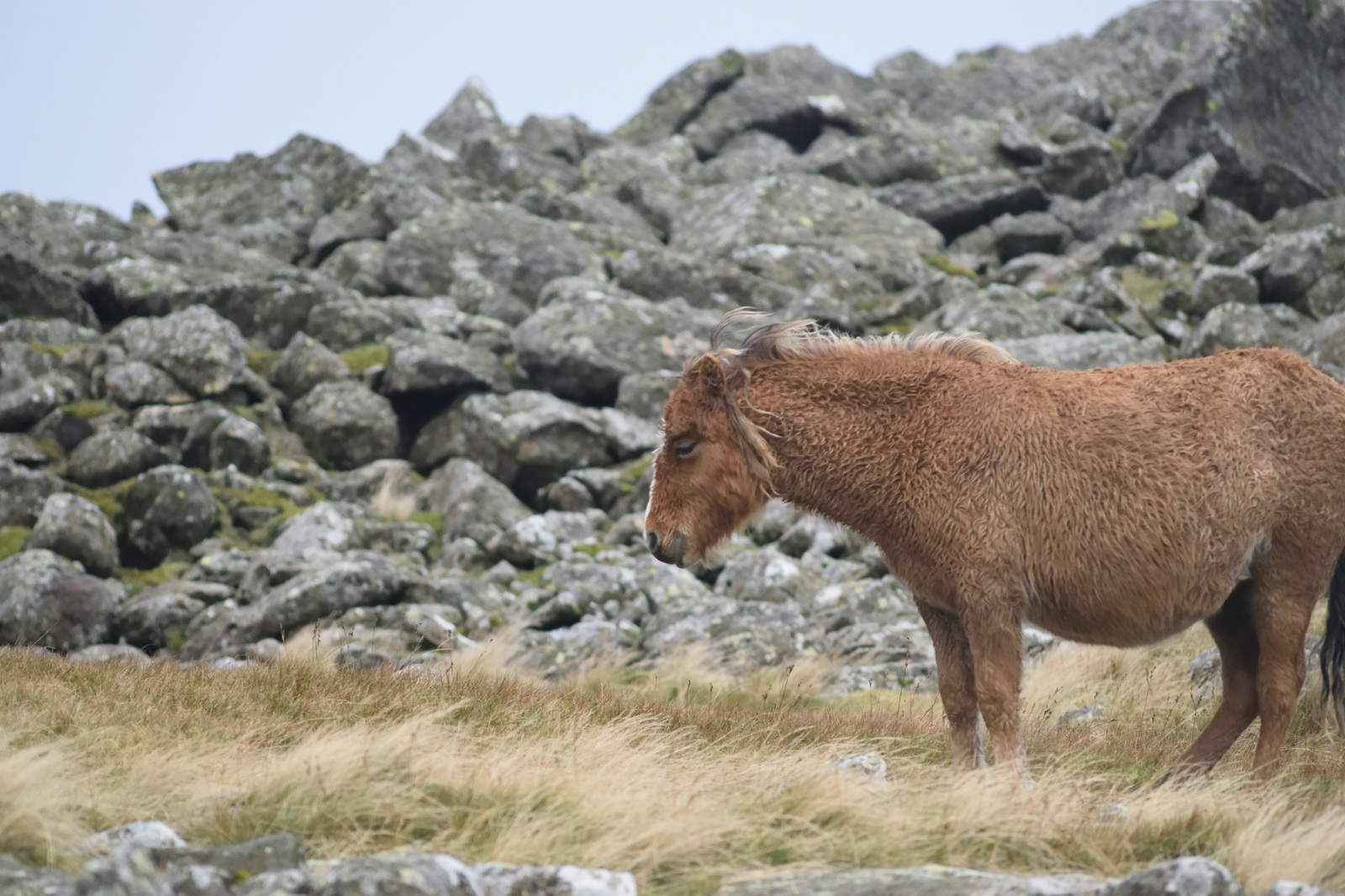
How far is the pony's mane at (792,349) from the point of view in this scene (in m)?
8.20

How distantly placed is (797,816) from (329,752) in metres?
2.57

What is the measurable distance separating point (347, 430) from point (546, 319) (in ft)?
15.4

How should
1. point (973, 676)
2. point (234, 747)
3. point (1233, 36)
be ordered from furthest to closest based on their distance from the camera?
1. point (1233, 36)
2. point (973, 676)
3. point (234, 747)

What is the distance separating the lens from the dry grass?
5922mm

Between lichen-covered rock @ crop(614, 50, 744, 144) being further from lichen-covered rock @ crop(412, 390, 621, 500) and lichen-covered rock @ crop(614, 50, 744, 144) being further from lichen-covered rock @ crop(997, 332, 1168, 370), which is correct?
lichen-covered rock @ crop(997, 332, 1168, 370)

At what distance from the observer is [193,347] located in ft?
78.0

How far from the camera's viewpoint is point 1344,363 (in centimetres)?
1842

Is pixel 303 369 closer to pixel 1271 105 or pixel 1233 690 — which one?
pixel 1233 690

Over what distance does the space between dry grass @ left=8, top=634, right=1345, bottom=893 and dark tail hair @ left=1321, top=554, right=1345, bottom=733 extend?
1.35 ft

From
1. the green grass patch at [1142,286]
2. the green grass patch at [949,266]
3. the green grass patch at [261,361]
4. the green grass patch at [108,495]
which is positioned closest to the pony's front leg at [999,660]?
the green grass patch at [108,495]

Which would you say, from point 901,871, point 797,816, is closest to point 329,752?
point 797,816

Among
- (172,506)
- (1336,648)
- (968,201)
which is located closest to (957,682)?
(1336,648)

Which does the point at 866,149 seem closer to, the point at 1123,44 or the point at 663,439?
the point at 1123,44

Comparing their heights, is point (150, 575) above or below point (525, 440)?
below
